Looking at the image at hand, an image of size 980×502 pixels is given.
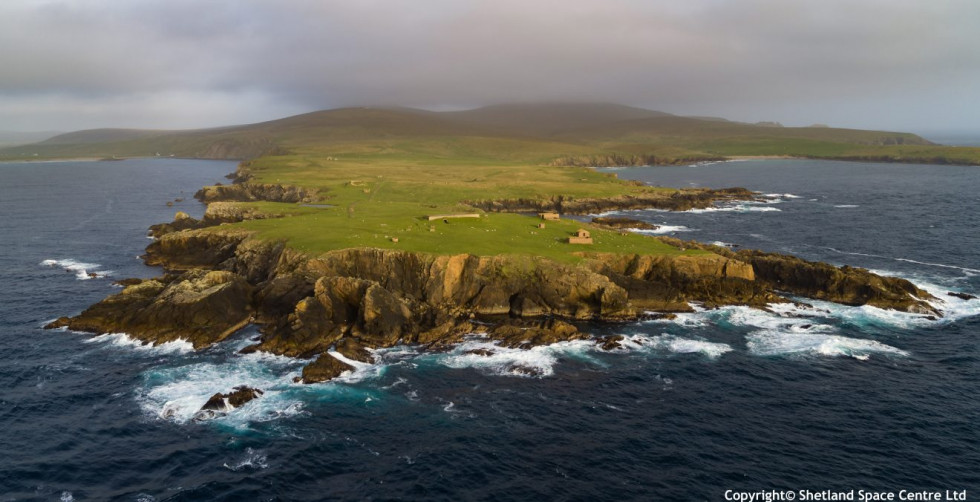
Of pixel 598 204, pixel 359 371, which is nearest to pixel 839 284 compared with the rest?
pixel 359 371

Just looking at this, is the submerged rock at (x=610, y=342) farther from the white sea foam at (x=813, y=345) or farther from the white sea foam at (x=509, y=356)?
the white sea foam at (x=813, y=345)

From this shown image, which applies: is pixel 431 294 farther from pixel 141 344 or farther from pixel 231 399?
pixel 141 344

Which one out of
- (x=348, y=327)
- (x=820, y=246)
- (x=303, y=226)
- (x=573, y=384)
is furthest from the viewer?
(x=820, y=246)

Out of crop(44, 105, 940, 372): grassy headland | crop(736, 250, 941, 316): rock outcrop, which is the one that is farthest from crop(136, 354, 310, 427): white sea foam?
crop(736, 250, 941, 316): rock outcrop

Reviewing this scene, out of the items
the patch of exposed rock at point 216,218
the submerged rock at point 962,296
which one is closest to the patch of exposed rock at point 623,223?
the submerged rock at point 962,296

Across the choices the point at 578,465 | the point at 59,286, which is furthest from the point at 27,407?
the point at 578,465

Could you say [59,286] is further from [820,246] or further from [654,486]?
[820,246]

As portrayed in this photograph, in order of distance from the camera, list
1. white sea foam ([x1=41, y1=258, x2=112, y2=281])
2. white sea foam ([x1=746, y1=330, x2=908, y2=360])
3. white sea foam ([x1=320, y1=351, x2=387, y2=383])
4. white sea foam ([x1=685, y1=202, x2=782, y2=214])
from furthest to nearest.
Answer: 1. white sea foam ([x1=685, y1=202, x2=782, y2=214])
2. white sea foam ([x1=41, y1=258, x2=112, y2=281])
3. white sea foam ([x1=746, y1=330, x2=908, y2=360])
4. white sea foam ([x1=320, y1=351, x2=387, y2=383])

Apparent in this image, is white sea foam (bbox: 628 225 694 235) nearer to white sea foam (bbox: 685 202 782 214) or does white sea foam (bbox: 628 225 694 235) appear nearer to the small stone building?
white sea foam (bbox: 685 202 782 214)
